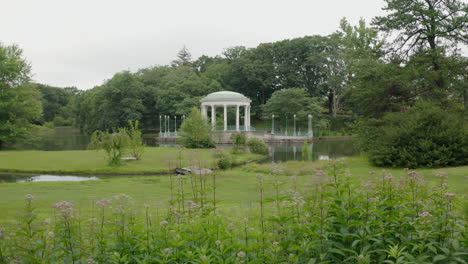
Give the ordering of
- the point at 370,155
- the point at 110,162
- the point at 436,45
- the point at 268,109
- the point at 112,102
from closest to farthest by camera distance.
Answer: the point at 370,155
the point at 436,45
the point at 110,162
the point at 268,109
the point at 112,102

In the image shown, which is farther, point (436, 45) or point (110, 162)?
point (110, 162)

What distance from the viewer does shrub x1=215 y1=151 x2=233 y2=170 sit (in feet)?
67.7

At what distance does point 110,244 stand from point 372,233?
251 centimetres

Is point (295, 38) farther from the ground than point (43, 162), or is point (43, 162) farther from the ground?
point (295, 38)

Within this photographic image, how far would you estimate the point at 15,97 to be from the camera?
32938 millimetres

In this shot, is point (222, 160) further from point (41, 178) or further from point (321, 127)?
point (321, 127)

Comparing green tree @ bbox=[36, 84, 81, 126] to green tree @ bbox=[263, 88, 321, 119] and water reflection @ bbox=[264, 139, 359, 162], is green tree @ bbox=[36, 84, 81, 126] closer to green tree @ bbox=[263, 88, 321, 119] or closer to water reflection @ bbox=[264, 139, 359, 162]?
green tree @ bbox=[263, 88, 321, 119]

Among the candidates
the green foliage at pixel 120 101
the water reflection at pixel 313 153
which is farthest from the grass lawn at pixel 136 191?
the green foliage at pixel 120 101

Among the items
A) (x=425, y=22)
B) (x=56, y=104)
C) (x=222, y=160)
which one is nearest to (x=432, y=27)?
(x=425, y=22)

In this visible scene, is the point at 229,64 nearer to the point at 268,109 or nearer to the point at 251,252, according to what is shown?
the point at 268,109

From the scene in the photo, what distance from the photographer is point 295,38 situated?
62.7 m

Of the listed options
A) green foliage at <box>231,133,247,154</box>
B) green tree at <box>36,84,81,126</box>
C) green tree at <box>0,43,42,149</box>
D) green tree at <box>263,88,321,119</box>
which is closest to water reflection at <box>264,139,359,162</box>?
green foliage at <box>231,133,247,154</box>

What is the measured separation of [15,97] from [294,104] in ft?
107

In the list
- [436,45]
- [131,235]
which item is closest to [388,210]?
[131,235]
